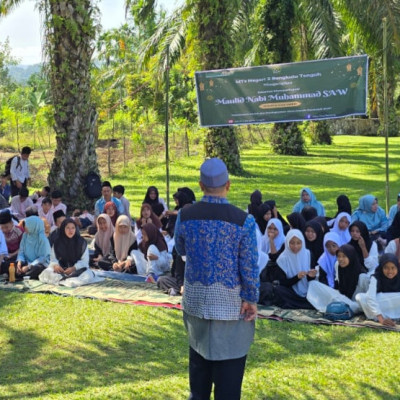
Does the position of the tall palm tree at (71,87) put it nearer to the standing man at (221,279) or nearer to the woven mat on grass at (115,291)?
the woven mat on grass at (115,291)

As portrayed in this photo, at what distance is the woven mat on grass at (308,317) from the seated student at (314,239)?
117 cm

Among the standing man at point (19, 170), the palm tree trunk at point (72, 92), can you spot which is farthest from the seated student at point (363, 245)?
the standing man at point (19, 170)

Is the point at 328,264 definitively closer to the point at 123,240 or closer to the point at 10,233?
the point at 123,240

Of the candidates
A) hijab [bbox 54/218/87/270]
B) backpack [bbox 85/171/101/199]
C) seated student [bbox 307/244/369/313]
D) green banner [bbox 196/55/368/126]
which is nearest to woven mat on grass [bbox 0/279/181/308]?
hijab [bbox 54/218/87/270]

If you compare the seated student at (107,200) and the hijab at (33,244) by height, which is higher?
the seated student at (107,200)

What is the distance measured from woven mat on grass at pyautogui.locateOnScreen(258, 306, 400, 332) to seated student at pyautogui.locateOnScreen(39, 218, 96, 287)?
2.02 m

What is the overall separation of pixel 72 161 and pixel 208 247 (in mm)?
8307

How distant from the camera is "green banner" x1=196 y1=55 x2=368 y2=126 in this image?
8195 millimetres

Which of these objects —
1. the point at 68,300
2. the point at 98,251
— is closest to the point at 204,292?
the point at 68,300

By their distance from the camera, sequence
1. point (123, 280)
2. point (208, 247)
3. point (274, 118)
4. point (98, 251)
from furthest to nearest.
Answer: point (274, 118)
point (98, 251)
point (123, 280)
point (208, 247)

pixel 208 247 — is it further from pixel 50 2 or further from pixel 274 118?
pixel 50 2

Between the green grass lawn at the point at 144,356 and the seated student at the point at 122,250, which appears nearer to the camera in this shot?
the green grass lawn at the point at 144,356

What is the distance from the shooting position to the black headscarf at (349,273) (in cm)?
590

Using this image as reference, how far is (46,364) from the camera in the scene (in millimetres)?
4668
